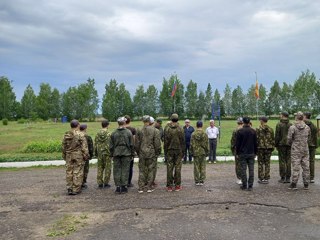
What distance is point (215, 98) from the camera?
285 feet

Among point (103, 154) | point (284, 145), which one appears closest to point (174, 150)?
point (103, 154)

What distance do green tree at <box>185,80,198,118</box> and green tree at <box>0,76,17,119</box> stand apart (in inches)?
1658

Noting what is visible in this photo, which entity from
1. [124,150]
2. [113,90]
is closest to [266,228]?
[124,150]

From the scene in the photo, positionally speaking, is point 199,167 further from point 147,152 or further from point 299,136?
point 299,136

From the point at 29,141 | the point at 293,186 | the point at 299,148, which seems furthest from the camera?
the point at 29,141

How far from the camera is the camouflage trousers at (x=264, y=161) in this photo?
381 inches

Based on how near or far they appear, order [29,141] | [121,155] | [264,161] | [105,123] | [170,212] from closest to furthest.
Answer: [170,212] → [121,155] → [105,123] → [264,161] → [29,141]

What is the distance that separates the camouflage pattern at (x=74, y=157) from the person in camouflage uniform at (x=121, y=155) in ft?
2.71

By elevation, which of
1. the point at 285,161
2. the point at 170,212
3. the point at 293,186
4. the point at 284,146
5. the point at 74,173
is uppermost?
the point at 284,146

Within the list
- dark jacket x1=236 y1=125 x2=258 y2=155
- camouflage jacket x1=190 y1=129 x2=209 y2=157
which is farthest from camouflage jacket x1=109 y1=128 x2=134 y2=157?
dark jacket x1=236 y1=125 x2=258 y2=155

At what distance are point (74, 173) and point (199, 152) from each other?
350 centimetres

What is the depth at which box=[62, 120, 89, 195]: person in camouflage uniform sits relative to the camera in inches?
350

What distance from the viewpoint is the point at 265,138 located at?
9.69 m

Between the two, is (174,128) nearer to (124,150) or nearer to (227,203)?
(124,150)
